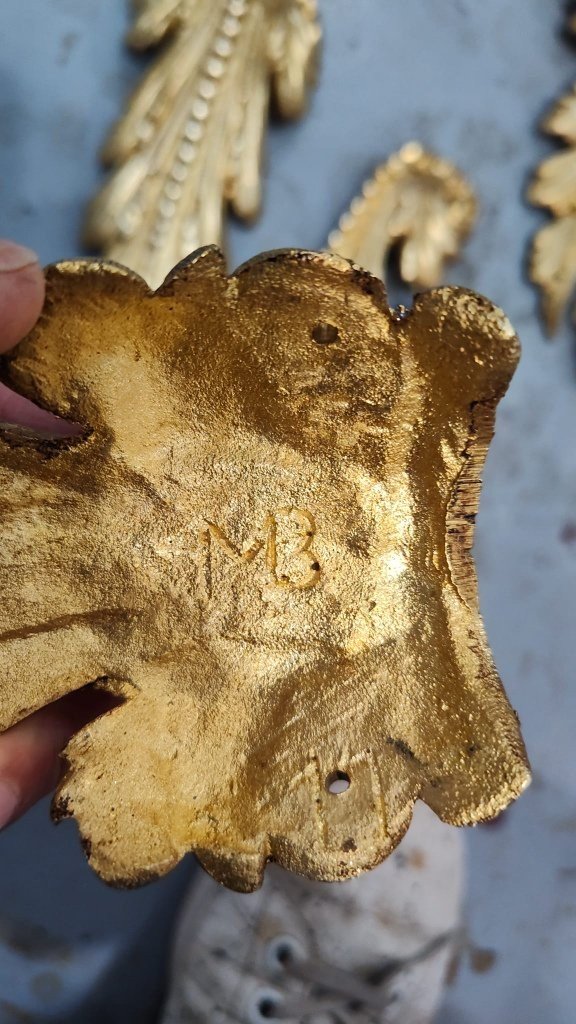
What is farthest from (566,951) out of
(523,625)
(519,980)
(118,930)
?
(118,930)

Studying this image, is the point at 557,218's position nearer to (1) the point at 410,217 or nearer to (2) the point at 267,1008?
(1) the point at 410,217

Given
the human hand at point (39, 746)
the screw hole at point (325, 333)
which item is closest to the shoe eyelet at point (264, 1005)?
the human hand at point (39, 746)

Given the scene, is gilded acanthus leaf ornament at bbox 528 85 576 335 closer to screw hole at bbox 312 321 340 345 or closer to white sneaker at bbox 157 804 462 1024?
screw hole at bbox 312 321 340 345

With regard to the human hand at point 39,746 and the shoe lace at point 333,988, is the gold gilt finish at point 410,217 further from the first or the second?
the shoe lace at point 333,988

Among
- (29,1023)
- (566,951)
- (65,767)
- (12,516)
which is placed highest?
(12,516)

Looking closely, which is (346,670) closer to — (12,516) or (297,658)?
(297,658)

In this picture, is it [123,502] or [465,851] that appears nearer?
[123,502]
